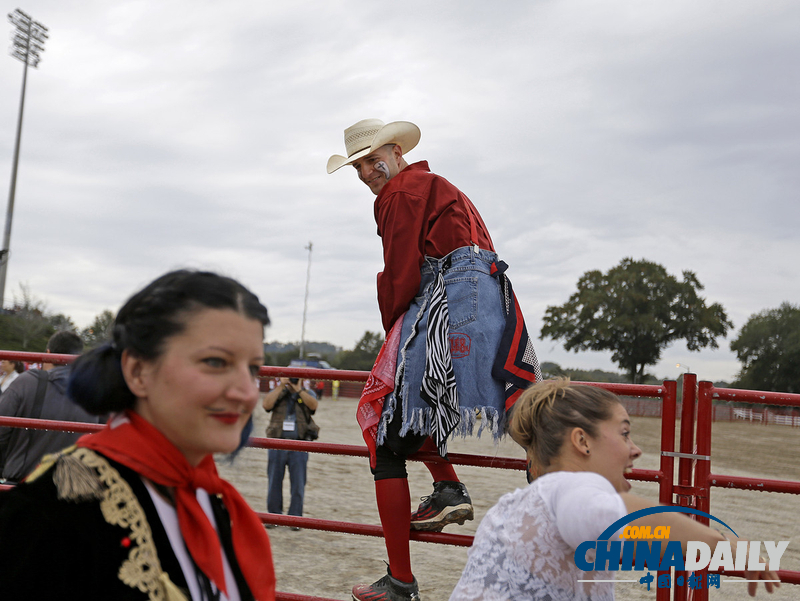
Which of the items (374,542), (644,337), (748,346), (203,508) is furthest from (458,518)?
(748,346)

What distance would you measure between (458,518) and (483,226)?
3.87 feet

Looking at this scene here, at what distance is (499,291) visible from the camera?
2.63m

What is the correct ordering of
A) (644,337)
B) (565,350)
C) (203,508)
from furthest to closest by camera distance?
(565,350) < (644,337) < (203,508)

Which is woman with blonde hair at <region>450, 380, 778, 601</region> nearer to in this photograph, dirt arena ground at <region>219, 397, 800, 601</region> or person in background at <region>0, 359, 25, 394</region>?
dirt arena ground at <region>219, 397, 800, 601</region>

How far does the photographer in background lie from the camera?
6789 mm

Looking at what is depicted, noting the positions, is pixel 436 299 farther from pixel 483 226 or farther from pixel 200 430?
pixel 200 430

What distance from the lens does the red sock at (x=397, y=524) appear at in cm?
263

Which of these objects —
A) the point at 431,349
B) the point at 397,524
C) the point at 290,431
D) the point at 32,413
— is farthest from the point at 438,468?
the point at 290,431

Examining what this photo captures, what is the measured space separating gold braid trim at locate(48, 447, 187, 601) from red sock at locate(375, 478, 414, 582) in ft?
5.42

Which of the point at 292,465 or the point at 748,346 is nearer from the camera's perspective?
the point at 292,465

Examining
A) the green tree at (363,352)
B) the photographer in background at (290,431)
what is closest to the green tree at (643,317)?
the green tree at (363,352)

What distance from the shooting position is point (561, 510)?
1.49m

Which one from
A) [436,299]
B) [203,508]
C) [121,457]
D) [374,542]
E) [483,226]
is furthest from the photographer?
[374,542]

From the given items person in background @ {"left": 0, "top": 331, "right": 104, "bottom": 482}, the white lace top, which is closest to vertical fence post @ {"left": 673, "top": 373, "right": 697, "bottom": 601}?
the white lace top
